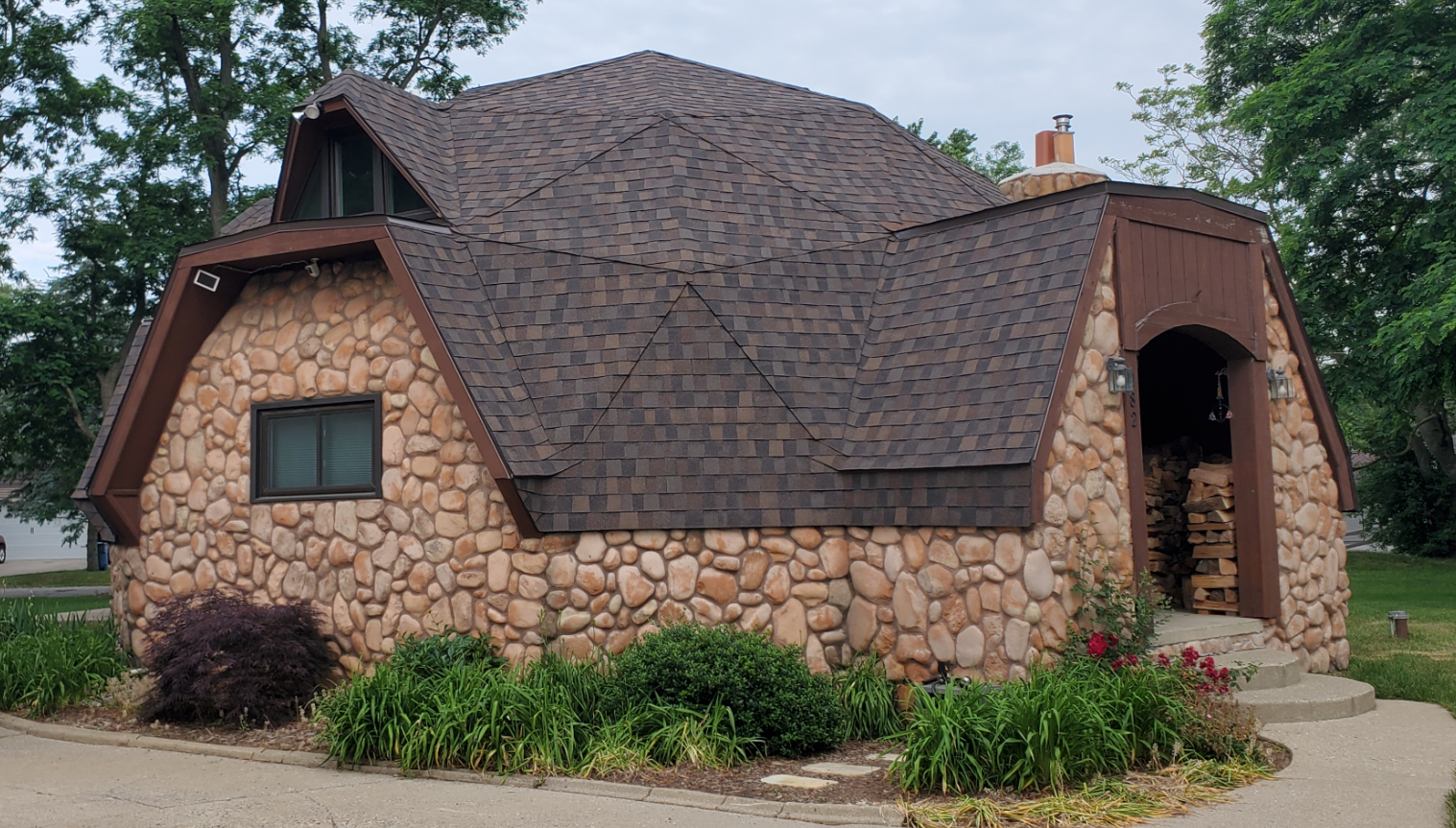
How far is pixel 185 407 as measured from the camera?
11.8 metres

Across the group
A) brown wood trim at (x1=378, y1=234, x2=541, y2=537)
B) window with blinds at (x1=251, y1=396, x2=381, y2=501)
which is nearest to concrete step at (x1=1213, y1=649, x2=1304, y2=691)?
brown wood trim at (x1=378, y1=234, x2=541, y2=537)

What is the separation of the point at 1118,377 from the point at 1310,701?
9.61ft

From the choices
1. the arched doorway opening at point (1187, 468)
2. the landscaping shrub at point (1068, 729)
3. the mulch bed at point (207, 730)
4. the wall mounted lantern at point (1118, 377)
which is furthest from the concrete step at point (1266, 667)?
the mulch bed at point (207, 730)

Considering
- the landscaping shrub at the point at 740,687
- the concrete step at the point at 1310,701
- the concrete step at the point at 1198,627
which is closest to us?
the landscaping shrub at the point at 740,687

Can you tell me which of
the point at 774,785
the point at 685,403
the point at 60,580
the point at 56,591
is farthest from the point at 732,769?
the point at 60,580

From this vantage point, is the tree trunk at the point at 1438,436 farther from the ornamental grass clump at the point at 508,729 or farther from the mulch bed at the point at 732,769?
the ornamental grass clump at the point at 508,729

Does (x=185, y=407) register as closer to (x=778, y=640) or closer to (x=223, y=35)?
(x=778, y=640)

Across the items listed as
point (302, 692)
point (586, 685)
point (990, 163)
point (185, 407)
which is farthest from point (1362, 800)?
point (990, 163)

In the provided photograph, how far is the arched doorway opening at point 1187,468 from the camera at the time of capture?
1162 centimetres

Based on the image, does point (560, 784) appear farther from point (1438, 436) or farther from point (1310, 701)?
point (1438, 436)

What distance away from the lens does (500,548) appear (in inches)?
401

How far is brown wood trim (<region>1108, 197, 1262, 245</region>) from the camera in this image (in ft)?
33.4

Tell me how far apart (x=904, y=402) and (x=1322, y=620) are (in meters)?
5.01

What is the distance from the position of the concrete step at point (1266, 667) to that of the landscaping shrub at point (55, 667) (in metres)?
10.2
